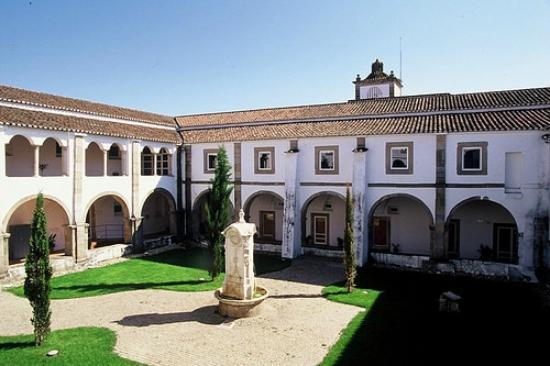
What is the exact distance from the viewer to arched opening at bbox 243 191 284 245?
26.5 meters

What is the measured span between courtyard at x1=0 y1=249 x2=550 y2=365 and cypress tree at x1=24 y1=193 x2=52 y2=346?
785 mm

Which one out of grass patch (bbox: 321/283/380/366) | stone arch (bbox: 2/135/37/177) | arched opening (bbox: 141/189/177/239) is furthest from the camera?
arched opening (bbox: 141/189/177/239)

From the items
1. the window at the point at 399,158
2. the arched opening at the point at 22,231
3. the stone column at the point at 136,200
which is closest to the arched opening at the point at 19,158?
the arched opening at the point at 22,231

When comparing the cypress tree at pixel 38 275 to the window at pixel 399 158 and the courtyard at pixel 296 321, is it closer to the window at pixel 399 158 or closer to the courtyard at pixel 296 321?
the courtyard at pixel 296 321

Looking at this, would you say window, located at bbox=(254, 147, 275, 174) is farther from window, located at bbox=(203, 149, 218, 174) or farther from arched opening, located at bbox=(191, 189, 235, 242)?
arched opening, located at bbox=(191, 189, 235, 242)

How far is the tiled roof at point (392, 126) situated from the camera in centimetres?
1858

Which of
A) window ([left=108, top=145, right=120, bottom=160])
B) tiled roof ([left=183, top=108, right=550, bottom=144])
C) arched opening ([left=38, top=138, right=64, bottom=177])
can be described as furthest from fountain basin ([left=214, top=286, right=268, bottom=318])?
window ([left=108, top=145, right=120, bottom=160])

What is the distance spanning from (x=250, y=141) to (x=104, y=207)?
10.9 m

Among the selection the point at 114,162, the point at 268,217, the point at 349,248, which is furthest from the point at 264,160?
the point at 114,162

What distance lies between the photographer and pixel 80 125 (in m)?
20.7

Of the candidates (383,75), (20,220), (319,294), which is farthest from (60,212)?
(383,75)

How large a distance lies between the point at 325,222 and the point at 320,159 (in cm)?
474

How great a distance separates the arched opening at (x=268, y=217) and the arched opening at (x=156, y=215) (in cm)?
625

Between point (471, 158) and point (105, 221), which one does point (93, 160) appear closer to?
point (105, 221)
